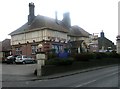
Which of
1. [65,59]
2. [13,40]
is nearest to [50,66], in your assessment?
[65,59]

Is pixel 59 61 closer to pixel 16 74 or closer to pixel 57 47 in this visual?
pixel 16 74

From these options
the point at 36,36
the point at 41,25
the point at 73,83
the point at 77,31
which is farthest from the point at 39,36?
the point at 73,83

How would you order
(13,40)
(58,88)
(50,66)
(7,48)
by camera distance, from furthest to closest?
1. (7,48)
2. (13,40)
3. (50,66)
4. (58,88)

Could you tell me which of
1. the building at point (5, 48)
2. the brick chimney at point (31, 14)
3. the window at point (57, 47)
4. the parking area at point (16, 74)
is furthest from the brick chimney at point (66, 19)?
the parking area at point (16, 74)

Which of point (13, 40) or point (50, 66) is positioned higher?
point (13, 40)

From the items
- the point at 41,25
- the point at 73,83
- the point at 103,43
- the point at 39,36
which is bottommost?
the point at 73,83

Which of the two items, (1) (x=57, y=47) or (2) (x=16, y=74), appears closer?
(2) (x=16, y=74)

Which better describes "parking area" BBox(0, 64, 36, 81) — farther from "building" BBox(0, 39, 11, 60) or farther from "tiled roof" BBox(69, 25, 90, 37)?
"tiled roof" BBox(69, 25, 90, 37)

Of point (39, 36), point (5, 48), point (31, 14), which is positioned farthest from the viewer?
point (5, 48)

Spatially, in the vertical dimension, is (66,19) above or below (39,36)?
above

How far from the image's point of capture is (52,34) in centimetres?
5416

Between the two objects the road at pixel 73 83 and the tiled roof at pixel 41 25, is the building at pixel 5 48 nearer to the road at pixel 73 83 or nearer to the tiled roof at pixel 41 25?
the tiled roof at pixel 41 25

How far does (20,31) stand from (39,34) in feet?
23.1

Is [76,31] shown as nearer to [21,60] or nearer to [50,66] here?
[21,60]
